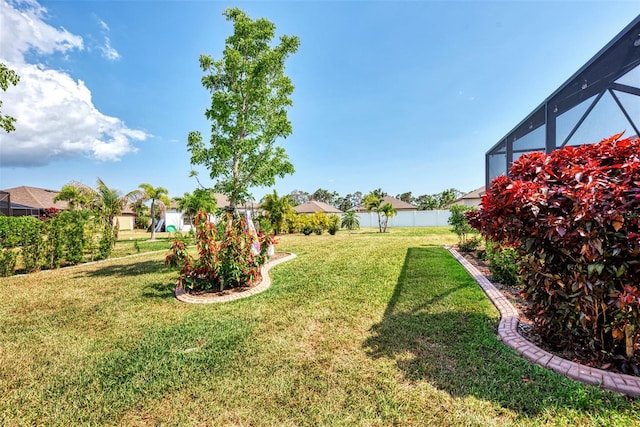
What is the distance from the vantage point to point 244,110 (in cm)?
859

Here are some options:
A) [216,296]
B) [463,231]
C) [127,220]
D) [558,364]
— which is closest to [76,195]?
[127,220]

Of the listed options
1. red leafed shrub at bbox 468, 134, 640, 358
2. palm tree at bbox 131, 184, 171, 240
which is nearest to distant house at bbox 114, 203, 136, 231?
palm tree at bbox 131, 184, 171, 240

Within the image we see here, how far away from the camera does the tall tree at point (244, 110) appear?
8.24 meters

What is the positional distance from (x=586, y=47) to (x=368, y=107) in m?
9.43

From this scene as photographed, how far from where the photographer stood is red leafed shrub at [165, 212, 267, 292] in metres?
5.61

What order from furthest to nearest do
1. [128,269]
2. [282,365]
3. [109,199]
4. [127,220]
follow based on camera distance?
[127,220]
[109,199]
[128,269]
[282,365]

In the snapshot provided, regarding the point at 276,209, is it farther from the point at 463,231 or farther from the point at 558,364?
the point at 558,364

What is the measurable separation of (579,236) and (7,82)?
8814 millimetres

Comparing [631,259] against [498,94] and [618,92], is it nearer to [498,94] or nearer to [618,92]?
[618,92]

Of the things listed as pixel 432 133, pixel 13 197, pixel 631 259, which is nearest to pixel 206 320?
pixel 631 259

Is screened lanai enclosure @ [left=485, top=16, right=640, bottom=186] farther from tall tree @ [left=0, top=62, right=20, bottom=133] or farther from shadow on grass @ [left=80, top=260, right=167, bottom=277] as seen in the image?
shadow on grass @ [left=80, top=260, right=167, bottom=277]

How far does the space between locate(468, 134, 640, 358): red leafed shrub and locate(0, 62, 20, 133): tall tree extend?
8111 mm

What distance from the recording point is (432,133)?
62.0 ft

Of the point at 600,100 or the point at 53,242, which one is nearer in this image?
the point at 600,100
